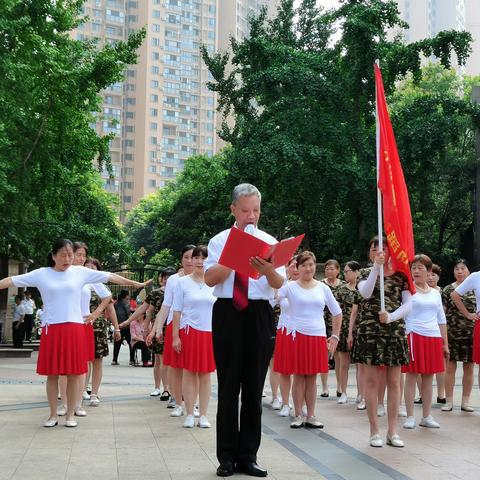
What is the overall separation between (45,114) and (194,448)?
653 inches

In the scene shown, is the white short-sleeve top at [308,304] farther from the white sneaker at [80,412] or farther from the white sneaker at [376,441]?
the white sneaker at [80,412]

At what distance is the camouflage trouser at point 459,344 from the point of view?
37.4ft

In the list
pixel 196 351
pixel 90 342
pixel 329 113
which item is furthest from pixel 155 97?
pixel 196 351

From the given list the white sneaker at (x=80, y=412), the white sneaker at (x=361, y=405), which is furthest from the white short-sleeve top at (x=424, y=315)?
the white sneaker at (x=80, y=412)

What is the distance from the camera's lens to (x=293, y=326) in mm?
9812

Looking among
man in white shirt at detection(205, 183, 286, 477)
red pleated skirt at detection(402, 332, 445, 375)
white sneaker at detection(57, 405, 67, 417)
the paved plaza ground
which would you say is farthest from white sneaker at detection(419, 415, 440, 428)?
white sneaker at detection(57, 405, 67, 417)

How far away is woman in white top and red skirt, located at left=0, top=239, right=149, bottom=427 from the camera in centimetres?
891

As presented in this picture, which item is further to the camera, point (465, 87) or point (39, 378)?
point (465, 87)

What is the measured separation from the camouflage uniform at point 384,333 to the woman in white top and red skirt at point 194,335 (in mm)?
1871

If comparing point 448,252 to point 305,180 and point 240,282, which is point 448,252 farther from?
point 240,282

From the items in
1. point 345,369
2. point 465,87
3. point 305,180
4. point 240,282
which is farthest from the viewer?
point 465,87

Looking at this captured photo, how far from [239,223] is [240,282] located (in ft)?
1.46

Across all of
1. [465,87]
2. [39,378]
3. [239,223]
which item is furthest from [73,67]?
[465,87]

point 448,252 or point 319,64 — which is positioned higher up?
point 319,64
